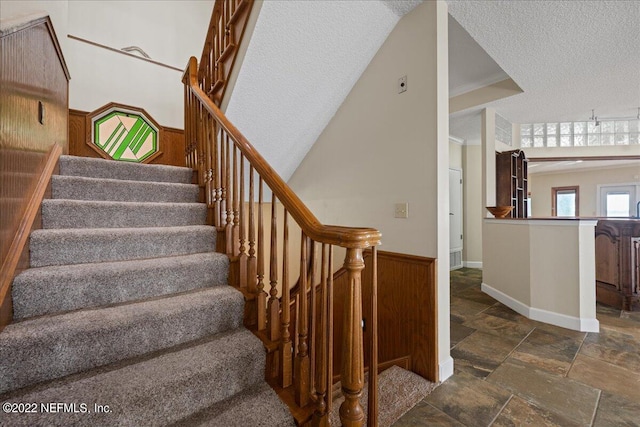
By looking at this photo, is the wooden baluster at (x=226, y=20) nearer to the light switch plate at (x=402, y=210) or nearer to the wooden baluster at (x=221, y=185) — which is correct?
the wooden baluster at (x=221, y=185)

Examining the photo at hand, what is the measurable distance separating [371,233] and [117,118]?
168 inches

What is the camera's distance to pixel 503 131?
4.40 m

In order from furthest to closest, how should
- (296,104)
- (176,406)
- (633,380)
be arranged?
(296,104) < (633,380) < (176,406)

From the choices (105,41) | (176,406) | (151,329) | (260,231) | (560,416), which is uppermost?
(105,41)

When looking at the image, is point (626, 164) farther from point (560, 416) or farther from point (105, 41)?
point (105, 41)

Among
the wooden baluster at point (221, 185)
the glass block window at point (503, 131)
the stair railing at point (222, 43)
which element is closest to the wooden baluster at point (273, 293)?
the wooden baluster at point (221, 185)

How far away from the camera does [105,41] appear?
12.1ft

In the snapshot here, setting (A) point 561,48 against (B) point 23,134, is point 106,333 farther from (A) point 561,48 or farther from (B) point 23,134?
(A) point 561,48

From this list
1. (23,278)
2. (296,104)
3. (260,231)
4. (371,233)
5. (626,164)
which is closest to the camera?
(371,233)

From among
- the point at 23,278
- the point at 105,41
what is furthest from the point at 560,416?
the point at 105,41

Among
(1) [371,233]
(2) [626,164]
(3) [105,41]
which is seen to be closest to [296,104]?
(1) [371,233]

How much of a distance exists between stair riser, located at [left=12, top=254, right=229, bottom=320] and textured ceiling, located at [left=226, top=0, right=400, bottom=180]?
4.79ft

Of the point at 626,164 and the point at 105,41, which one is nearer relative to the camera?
the point at 105,41

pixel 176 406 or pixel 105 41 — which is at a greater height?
pixel 105 41
